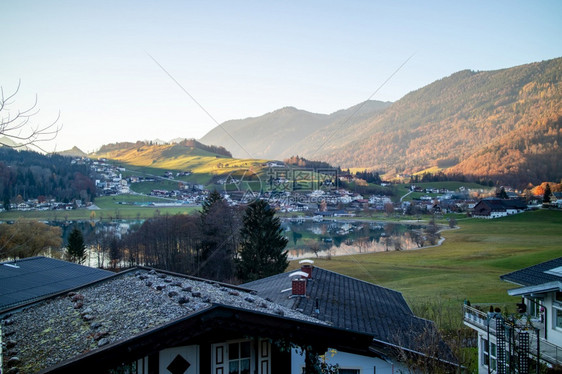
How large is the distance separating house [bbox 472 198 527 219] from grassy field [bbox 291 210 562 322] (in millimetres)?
13648

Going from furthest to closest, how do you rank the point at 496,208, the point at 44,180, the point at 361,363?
1. the point at 44,180
2. the point at 496,208
3. the point at 361,363

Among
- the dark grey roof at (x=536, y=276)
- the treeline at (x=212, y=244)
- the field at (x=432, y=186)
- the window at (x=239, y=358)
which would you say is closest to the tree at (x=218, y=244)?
the treeline at (x=212, y=244)

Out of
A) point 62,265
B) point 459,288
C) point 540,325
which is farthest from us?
point 459,288

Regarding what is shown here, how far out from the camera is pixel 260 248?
31.7 meters

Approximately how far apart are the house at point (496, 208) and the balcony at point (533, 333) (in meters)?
75.3

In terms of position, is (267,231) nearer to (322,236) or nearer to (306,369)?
(306,369)

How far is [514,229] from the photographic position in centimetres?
6762

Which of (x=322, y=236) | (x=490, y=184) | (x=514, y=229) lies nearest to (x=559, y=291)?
(x=322, y=236)

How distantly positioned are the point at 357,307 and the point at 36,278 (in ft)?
42.6

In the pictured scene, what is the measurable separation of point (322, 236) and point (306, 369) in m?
61.4

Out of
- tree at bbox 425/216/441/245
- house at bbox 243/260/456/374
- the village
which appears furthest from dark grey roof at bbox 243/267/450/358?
tree at bbox 425/216/441/245

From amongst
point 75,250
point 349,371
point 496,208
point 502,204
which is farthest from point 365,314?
point 502,204

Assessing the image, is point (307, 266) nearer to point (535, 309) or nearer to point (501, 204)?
point (535, 309)

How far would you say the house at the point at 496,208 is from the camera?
279ft
